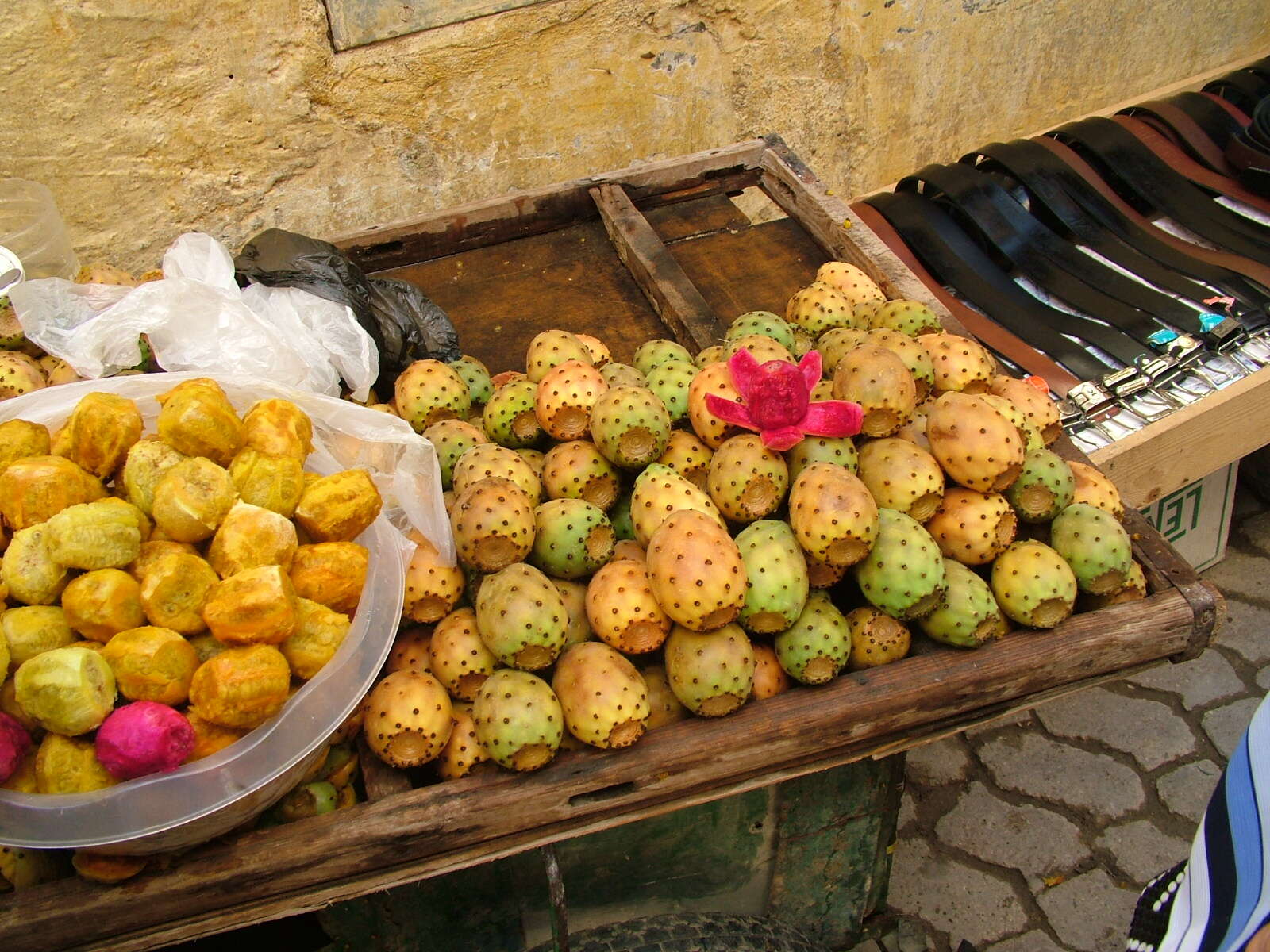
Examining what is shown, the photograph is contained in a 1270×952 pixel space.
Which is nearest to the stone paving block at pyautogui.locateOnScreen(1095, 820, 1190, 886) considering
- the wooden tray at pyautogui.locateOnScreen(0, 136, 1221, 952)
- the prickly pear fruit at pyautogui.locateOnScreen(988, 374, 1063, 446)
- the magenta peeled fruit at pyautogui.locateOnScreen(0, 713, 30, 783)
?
the wooden tray at pyautogui.locateOnScreen(0, 136, 1221, 952)

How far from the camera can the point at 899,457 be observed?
6.04 feet

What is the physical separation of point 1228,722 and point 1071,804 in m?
0.59

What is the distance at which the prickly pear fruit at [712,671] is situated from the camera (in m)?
1.61

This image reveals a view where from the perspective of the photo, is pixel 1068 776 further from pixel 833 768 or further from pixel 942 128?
pixel 942 128

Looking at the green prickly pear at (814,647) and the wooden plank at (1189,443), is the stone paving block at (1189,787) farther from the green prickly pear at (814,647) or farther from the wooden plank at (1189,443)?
the green prickly pear at (814,647)

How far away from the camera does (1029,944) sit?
2.65m

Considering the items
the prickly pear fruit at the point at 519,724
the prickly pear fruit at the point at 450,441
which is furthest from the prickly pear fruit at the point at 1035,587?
the prickly pear fruit at the point at 450,441

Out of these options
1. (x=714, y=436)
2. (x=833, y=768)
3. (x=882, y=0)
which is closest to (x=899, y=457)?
(x=714, y=436)

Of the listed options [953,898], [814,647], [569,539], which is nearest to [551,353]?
[569,539]

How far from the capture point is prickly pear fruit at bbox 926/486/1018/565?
1820 mm

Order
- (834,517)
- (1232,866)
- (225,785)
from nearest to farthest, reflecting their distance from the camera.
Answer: (1232,866), (225,785), (834,517)

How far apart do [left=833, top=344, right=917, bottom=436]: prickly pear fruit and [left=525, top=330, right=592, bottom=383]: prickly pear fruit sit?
53cm

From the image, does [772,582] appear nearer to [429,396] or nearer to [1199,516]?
[429,396]

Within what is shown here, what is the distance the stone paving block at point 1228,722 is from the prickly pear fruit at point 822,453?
197 centimetres
